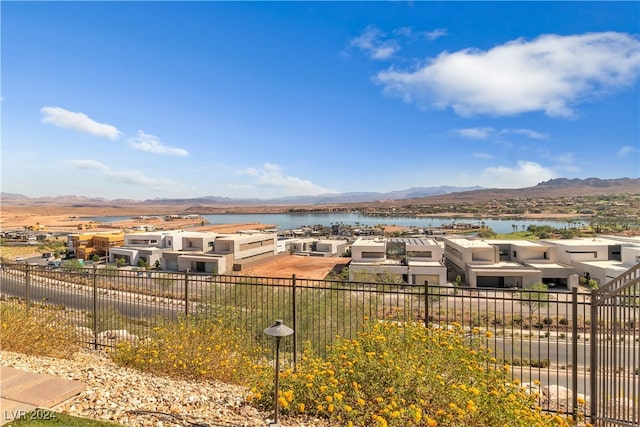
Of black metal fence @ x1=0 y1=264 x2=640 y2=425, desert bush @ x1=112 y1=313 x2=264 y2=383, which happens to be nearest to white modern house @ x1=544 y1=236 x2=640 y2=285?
black metal fence @ x1=0 y1=264 x2=640 y2=425

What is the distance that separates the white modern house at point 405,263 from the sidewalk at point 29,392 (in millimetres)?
30424

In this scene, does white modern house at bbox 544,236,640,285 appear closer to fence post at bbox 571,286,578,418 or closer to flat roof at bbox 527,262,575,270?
flat roof at bbox 527,262,575,270

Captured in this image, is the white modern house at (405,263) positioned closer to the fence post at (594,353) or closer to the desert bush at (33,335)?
the fence post at (594,353)

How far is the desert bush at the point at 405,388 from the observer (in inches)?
141

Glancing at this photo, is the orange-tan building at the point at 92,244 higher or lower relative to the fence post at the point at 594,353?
lower

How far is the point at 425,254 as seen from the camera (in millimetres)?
39594

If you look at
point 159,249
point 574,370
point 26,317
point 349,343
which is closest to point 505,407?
point 349,343

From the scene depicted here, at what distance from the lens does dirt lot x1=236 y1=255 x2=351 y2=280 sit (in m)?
40.4

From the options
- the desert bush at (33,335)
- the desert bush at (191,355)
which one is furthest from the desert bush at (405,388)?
the desert bush at (33,335)

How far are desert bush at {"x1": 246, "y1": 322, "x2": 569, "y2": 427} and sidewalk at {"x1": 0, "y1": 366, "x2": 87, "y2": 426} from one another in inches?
93.4

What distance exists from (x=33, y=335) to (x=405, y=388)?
22.3 feet

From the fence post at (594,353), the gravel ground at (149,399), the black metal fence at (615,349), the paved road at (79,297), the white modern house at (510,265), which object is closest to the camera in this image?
the black metal fence at (615,349)

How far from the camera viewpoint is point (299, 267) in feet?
149

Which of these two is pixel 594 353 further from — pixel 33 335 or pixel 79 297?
pixel 79 297
